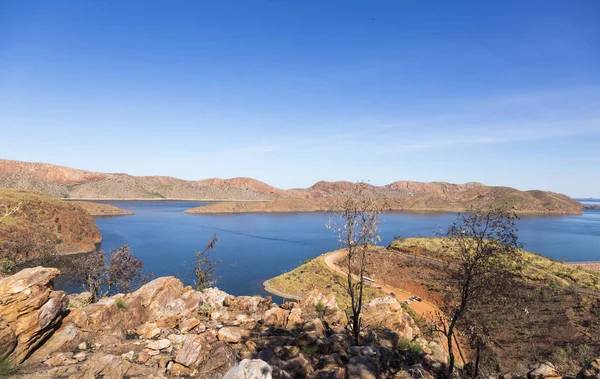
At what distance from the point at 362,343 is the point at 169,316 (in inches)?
428

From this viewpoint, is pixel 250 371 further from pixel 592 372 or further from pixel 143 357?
pixel 592 372

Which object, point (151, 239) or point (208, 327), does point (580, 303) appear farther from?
point (151, 239)

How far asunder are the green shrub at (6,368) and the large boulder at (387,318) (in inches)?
724

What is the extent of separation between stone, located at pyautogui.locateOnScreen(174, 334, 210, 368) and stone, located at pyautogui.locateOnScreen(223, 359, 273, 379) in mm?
5841

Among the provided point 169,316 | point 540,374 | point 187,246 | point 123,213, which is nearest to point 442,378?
point 540,374

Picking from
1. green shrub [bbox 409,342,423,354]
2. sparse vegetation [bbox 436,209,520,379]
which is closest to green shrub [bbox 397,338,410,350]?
green shrub [bbox 409,342,423,354]

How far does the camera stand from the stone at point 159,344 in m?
12.5

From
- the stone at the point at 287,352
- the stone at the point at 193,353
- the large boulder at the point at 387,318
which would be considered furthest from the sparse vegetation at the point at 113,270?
the stone at the point at 287,352

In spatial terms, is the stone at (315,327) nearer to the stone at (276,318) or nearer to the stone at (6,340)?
the stone at (276,318)

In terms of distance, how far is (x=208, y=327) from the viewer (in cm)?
1593

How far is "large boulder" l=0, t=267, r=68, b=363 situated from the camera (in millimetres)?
10273

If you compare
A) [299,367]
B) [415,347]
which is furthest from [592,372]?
[299,367]

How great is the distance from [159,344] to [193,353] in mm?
2369

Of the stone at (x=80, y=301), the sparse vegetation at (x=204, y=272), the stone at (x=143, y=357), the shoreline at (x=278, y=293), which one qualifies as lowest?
the shoreline at (x=278, y=293)
